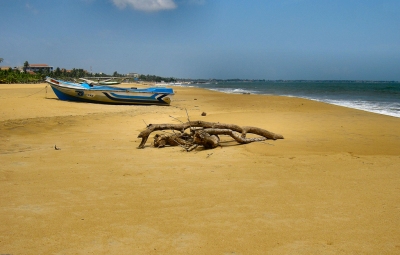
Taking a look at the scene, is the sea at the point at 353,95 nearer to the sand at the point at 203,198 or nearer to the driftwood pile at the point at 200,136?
the driftwood pile at the point at 200,136

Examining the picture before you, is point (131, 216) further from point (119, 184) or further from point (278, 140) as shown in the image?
point (278, 140)

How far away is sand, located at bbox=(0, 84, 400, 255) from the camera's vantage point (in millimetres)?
3203

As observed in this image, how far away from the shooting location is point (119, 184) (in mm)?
4992

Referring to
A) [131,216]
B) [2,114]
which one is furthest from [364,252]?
[2,114]

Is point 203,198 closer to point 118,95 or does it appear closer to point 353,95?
point 118,95

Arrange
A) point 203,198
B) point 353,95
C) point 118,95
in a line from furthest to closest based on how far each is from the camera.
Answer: point 353,95 < point 118,95 < point 203,198

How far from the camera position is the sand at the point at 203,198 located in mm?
3203

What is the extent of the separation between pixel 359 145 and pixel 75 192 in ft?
20.9

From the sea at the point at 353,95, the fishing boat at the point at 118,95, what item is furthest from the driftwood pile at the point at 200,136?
the fishing boat at the point at 118,95

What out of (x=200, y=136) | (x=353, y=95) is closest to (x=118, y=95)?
(x=200, y=136)

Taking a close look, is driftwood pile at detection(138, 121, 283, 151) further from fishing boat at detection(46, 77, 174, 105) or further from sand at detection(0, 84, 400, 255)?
fishing boat at detection(46, 77, 174, 105)

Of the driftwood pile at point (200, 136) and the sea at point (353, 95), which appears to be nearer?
the driftwood pile at point (200, 136)

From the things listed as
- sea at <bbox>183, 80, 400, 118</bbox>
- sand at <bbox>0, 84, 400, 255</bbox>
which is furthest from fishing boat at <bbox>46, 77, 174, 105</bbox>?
sand at <bbox>0, 84, 400, 255</bbox>

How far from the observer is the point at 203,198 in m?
4.38
